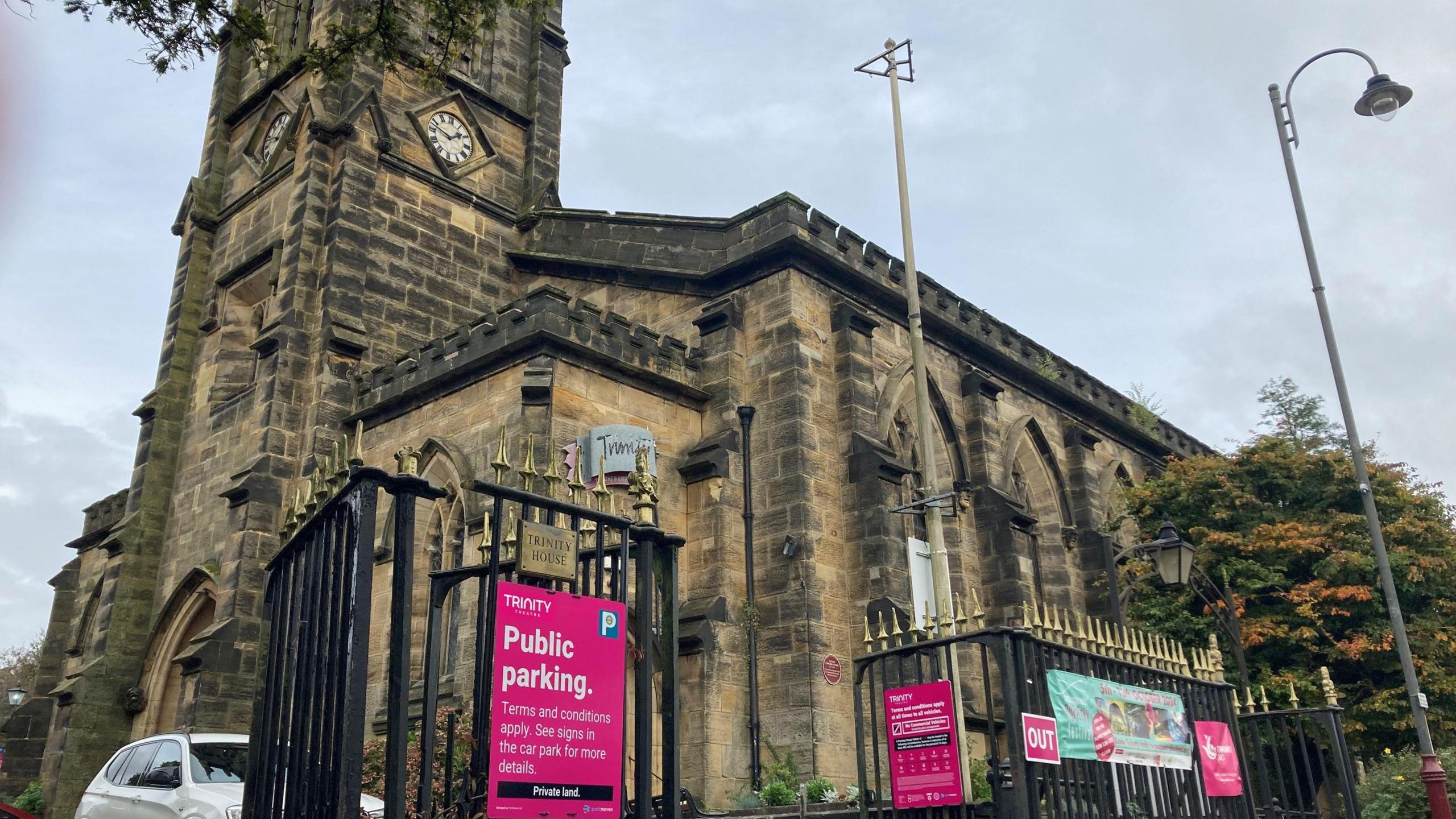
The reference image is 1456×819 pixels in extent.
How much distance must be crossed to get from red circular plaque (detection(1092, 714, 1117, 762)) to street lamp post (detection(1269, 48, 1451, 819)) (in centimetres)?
474

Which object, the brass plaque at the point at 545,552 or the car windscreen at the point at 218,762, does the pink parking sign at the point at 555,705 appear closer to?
the brass plaque at the point at 545,552

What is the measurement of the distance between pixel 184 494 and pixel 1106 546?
18867mm

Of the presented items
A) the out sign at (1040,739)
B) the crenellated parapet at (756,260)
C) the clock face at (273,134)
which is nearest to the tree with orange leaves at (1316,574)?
the crenellated parapet at (756,260)

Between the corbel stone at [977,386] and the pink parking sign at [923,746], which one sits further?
the corbel stone at [977,386]

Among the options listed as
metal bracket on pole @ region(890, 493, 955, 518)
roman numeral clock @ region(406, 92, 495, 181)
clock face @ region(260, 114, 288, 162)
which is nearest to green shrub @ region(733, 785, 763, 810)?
metal bracket on pole @ region(890, 493, 955, 518)

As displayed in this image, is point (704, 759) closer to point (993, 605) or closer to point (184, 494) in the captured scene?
point (993, 605)

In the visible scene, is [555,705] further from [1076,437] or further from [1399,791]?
[1076,437]

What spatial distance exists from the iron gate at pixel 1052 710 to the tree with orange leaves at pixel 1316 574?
9391 millimetres

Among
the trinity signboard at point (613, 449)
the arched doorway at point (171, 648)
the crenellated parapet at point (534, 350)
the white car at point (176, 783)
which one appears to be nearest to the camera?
the white car at point (176, 783)

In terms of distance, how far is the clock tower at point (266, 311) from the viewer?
19.5 metres

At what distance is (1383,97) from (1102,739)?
380 inches

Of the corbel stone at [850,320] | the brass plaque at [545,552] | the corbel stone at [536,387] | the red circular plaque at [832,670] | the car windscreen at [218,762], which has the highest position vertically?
the corbel stone at [850,320]

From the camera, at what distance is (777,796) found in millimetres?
15555

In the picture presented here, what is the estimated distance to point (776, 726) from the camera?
16.8m
